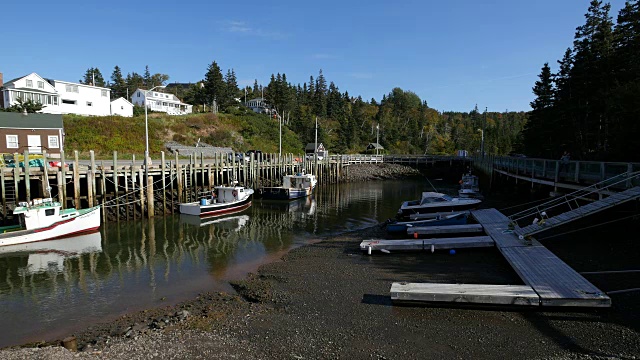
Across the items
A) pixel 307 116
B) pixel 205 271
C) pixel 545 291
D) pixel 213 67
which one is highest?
pixel 213 67

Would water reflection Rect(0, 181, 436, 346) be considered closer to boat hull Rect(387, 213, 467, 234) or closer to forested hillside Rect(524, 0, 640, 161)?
boat hull Rect(387, 213, 467, 234)

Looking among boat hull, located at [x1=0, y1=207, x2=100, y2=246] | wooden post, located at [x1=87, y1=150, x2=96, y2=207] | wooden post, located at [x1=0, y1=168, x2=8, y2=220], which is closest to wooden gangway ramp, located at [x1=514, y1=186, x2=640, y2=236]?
boat hull, located at [x1=0, y1=207, x2=100, y2=246]

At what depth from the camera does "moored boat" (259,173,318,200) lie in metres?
38.0

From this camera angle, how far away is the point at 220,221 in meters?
27.6

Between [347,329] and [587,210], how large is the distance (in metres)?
12.0

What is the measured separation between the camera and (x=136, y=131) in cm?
5950

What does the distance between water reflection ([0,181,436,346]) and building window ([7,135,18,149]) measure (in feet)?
67.1

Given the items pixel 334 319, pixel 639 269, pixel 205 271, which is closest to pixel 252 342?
pixel 334 319

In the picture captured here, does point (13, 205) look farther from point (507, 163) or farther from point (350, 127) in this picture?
point (350, 127)

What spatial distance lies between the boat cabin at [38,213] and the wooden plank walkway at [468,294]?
1933 cm

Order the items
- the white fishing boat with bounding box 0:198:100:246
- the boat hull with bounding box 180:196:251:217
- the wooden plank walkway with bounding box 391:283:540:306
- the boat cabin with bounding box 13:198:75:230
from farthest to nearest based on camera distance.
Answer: the boat hull with bounding box 180:196:251:217, the boat cabin with bounding box 13:198:75:230, the white fishing boat with bounding box 0:198:100:246, the wooden plank walkway with bounding box 391:283:540:306

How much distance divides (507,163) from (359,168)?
3301 cm

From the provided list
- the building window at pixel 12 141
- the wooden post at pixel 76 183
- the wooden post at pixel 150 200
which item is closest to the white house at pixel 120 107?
the building window at pixel 12 141

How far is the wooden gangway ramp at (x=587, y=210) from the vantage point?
575 inches
